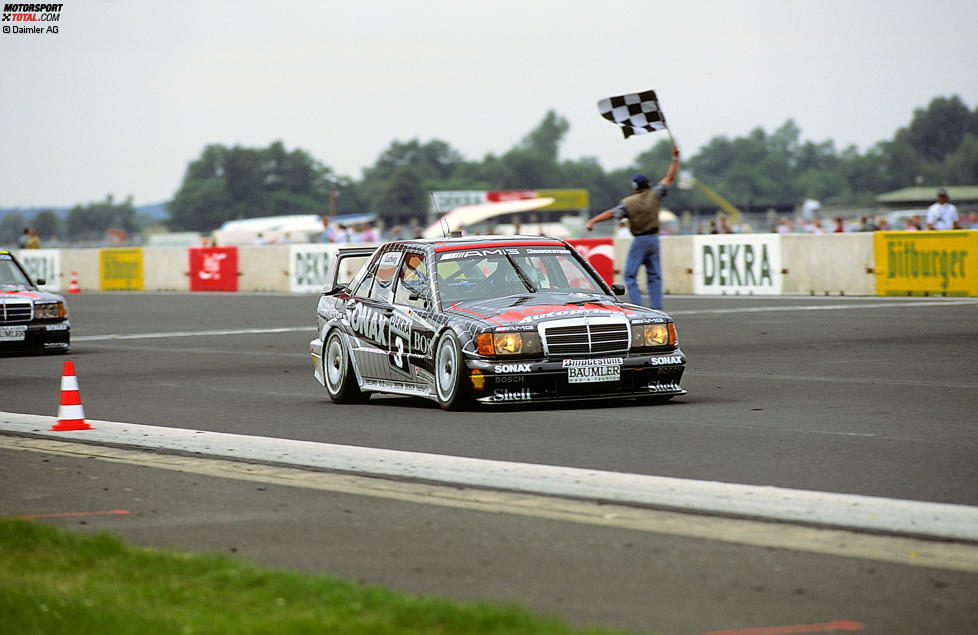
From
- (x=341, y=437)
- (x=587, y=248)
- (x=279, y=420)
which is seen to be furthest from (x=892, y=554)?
(x=587, y=248)

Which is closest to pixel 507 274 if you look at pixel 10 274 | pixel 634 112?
pixel 634 112

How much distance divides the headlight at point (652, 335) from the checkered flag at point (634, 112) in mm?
9325

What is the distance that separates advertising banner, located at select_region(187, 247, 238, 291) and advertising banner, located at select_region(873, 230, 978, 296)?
68.7ft

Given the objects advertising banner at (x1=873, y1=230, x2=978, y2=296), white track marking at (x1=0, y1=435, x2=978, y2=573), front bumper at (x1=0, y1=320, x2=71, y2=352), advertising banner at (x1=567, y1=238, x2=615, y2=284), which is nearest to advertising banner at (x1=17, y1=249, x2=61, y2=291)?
advertising banner at (x1=567, y1=238, x2=615, y2=284)

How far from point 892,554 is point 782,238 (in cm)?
2465

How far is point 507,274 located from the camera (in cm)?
1227

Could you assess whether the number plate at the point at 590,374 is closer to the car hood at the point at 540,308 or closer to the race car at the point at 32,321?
the car hood at the point at 540,308

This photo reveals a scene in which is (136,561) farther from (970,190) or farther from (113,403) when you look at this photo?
(970,190)

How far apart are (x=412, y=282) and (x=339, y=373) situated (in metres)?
1.22

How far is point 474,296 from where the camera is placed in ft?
39.3

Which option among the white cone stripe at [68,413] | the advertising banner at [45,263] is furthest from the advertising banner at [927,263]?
the advertising banner at [45,263]

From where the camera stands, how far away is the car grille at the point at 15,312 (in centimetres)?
1986

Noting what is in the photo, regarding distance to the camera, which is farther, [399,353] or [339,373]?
[339,373]

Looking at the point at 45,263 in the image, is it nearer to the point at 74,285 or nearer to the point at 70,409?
the point at 74,285
